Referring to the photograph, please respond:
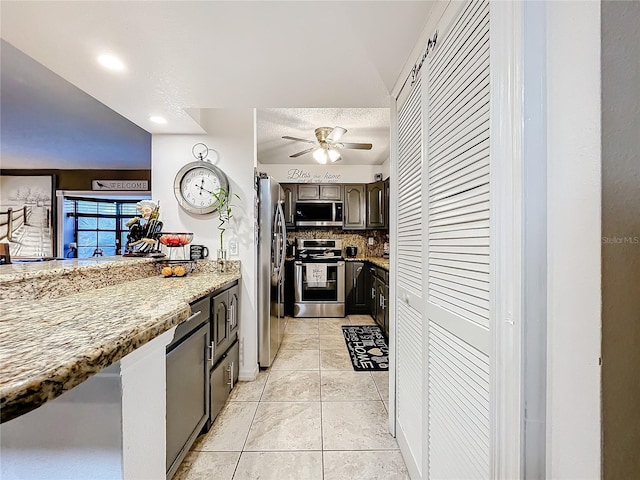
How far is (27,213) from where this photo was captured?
523 cm

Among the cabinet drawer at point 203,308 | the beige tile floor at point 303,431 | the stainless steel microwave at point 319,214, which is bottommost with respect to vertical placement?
the beige tile floor at point 303,431

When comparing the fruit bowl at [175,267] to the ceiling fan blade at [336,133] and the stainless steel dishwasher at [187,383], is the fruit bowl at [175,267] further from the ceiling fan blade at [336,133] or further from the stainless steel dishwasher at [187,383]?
the ceiling fan blade at [336,133]

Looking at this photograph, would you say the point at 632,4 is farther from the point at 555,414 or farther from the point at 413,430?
the point at 413,430

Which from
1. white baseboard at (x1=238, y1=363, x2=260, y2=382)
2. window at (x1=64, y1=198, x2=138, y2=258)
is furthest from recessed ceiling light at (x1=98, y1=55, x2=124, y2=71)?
window at (x1=64, y1=198, x2=138, y2=258)

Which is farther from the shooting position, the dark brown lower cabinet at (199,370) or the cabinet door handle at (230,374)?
the cabinet door handle at (230,374)

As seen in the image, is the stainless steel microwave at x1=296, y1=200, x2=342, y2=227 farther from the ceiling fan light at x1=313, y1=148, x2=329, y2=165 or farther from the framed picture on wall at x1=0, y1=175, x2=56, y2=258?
the framed picture on wall at x1=0, y1=175, x2=56, y2=258

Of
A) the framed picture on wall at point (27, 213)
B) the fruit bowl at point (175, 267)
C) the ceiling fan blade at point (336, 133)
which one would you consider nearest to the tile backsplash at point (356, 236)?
the ceiling fan blade at point (336, 133)

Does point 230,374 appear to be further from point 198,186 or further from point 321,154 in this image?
point 321,154

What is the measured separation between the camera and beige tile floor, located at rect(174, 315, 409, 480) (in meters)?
1.52

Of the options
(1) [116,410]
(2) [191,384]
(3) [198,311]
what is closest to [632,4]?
(1) [116,410]

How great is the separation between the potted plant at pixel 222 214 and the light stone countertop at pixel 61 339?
3.94 ft

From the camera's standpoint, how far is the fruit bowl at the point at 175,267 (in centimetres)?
222

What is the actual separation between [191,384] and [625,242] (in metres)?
1.81

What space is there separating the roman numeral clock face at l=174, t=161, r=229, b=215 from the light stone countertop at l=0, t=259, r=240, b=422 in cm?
132
